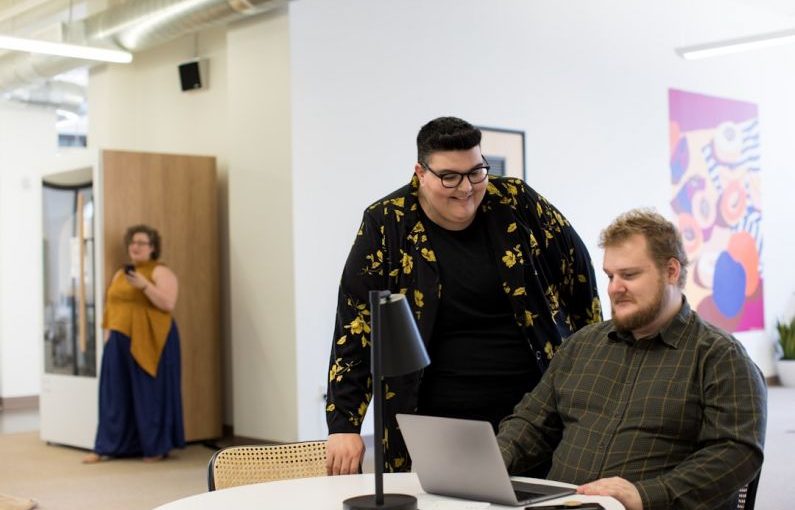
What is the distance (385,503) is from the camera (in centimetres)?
194

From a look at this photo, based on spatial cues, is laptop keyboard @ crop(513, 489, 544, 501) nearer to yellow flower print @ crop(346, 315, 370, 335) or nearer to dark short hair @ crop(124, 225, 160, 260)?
yellow flower print @ crop(346, 315, 370, 335)

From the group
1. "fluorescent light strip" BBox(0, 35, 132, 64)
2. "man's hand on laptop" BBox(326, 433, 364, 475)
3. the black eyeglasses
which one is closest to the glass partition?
"fluorescent light strip" BBox(0, 35, 132, 64)

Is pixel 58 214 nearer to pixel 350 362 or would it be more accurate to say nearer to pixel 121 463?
pixel 121 463

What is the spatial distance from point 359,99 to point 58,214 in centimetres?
238

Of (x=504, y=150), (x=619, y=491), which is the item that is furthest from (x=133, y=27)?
(x=619, y=491)

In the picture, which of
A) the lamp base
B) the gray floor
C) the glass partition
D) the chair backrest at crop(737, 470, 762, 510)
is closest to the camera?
the lamp base

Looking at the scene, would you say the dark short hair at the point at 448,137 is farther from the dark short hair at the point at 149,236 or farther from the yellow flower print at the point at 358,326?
the dark short hair at the point at 149,236

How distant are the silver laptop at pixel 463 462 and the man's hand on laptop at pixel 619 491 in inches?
1.7


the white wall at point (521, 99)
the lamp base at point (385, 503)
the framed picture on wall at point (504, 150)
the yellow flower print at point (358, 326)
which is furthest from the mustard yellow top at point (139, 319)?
the lamp base at point (385, 503)

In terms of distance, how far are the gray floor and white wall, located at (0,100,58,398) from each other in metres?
0.49

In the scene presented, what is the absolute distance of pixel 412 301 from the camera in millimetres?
2703

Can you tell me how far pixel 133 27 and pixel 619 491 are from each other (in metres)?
6.11

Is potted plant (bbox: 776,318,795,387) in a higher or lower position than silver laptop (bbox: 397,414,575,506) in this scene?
lower

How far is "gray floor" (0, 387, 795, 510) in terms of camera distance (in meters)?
5.18
